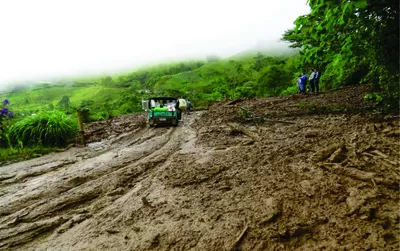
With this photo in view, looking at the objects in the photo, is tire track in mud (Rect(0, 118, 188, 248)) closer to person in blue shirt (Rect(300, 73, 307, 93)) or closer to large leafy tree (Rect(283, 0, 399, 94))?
large leafy tree (Rect(283, 0, 399, 94))

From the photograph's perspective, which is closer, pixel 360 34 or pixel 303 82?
pixel 360 34

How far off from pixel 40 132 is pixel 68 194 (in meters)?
6.38

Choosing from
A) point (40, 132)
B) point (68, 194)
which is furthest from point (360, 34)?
point (40, 132)

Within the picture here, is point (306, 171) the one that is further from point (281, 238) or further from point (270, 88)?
point (270, 88)

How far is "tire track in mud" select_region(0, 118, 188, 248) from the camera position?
3738 mm

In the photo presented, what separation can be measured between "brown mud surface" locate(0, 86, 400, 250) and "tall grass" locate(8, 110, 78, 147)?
10.1 feet

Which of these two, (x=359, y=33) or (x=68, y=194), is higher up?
(x=359, y=33)

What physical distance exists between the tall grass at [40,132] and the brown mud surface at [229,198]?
3.08m

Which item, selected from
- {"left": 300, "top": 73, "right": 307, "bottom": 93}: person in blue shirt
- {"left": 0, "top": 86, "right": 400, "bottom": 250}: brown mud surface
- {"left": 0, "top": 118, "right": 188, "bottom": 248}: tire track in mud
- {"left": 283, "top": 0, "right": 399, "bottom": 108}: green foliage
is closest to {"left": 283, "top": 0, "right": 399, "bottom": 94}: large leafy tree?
{"left": 283, "top": 0, "right": 399, "bottom": 108}: green foliage

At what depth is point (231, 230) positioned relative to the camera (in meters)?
3.07

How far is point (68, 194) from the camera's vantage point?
4773 millimetres

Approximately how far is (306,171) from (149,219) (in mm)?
2817

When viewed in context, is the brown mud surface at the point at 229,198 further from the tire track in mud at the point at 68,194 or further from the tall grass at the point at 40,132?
the tall grass at the point at 40,132

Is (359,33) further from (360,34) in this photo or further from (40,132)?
(40,132)
